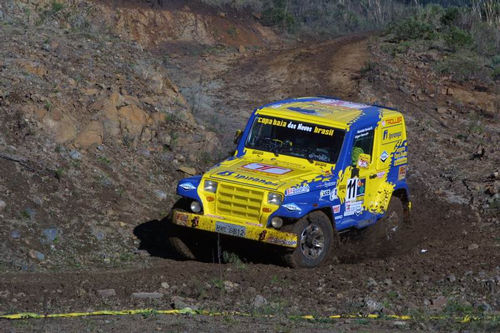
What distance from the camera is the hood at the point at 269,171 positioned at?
37.7 ft

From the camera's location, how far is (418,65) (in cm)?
2780

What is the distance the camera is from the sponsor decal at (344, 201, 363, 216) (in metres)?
12.4

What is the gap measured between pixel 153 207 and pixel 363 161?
3.72 meters

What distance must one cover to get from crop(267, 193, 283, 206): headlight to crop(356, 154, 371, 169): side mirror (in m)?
1.85

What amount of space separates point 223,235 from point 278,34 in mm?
26369

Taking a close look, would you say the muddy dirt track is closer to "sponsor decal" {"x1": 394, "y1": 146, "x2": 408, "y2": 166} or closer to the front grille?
the front grille

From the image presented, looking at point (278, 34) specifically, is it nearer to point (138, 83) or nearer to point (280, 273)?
point (138, 83)

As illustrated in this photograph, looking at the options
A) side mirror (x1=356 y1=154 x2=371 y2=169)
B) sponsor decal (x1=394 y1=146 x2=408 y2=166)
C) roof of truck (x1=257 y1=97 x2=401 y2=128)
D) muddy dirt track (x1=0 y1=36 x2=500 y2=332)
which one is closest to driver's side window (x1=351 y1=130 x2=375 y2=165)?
side mirror (x1=356 y1=154 x2=371 y2=169)

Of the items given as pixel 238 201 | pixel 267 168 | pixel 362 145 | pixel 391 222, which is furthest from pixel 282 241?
pixel 391 222

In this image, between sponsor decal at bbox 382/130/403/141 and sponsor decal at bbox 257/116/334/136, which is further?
sponsor decal at bbox 382/130/403/141

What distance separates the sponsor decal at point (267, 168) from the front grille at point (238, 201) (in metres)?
0.62

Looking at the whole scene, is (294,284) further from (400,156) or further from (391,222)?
(400,156)

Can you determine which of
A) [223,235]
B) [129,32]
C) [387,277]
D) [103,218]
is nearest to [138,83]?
[103,218]

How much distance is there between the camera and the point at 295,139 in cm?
1265
